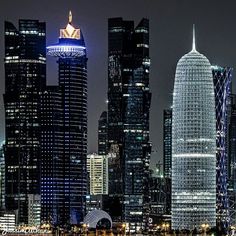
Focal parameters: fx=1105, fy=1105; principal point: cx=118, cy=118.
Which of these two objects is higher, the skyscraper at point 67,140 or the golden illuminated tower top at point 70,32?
the golden illuminated tower top at point 70,32

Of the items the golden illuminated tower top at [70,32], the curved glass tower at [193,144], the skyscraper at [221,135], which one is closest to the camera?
the curved glass tower at [193,144]

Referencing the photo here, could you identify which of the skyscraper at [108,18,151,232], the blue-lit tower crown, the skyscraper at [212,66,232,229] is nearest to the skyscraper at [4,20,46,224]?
the blue-lit tower crown

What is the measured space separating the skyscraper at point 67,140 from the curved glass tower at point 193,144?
32.2m

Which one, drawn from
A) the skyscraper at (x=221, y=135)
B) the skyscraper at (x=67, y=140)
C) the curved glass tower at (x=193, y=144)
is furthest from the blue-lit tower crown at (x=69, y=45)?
the curved glass tower at (x=193, y=144)

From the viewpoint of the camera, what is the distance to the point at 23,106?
14475 cm

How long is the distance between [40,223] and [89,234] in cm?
3573

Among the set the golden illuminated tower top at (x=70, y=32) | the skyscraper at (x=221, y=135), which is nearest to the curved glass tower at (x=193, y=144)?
the skyscraper at (x=221, y=135)

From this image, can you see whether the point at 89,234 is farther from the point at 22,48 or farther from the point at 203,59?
the point at 22,48

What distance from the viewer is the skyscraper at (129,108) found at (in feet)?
474

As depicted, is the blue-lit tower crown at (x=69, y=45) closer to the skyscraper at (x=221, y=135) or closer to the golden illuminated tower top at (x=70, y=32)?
the golden illuminated tower top at (x=70, y=32)

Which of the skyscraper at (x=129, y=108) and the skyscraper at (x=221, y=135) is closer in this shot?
the skyscraper at (x=221, y=135)

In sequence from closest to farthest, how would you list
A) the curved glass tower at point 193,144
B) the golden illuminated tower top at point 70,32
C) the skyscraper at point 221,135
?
1. the curved glass tower at point 193,144
2. the skyscraper at point 221,135
3. the golden illuminated tower top at point 70,32

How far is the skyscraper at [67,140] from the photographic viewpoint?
144 m

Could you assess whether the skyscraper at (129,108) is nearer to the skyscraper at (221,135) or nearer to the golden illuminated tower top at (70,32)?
the golden illuminated tower top at (70,32)
